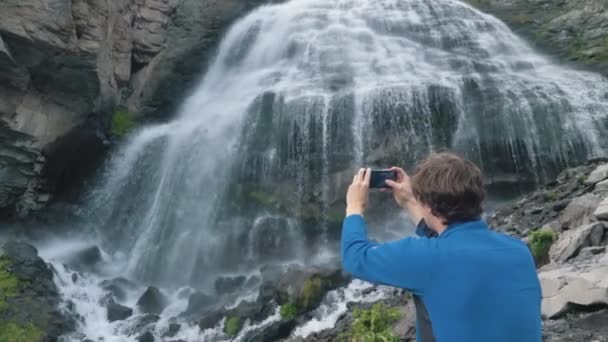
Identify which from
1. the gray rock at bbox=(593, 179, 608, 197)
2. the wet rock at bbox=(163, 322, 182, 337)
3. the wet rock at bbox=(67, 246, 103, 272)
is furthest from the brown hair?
the wet rock at bbox=(67, 246, 103, 272)

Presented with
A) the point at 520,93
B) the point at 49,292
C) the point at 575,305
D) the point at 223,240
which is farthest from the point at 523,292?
the point at 520,93

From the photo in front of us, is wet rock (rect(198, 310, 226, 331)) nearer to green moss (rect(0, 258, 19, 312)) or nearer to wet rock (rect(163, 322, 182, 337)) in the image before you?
wet rock (rect(163, 322, 182, 337))

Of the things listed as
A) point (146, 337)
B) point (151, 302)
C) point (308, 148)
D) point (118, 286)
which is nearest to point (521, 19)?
point (308, 148)

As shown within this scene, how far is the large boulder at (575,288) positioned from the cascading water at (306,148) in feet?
30.3

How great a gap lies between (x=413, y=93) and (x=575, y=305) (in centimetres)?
1234

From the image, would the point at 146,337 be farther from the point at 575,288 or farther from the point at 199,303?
the point at 575,288

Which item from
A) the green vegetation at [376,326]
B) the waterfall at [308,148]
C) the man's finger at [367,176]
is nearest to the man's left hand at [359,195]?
the man's finger at [367,176]

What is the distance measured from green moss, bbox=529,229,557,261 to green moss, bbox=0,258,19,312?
11114mm

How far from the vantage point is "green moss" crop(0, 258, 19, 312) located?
11.9 metres

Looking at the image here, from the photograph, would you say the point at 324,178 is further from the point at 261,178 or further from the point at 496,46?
the point at 496,46

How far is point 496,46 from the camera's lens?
22.0m

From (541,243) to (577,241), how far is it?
96 centimetres

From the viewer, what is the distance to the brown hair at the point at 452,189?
2080 mm

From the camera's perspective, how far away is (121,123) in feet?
67.9
